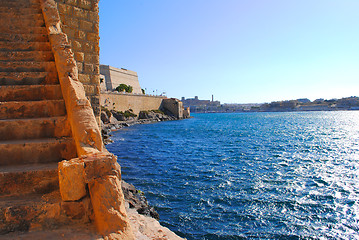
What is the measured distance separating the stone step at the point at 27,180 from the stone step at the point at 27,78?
6.35 feet

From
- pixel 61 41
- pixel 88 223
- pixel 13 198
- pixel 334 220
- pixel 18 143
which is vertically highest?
pixel 61 41

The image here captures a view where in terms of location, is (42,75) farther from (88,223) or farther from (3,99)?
(88,223)

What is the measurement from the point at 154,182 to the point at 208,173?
10.8ft

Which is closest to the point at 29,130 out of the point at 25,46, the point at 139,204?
the point at 25,46

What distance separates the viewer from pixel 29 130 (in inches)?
127

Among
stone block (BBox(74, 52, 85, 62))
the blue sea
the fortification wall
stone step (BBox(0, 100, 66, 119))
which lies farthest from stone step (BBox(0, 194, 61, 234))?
the fortification wall

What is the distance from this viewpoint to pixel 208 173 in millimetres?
13383

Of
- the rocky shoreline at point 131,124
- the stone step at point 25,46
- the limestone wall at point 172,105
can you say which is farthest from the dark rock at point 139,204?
the limestone wall at point 172,105

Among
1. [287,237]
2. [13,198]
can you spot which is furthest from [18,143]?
[287,237]

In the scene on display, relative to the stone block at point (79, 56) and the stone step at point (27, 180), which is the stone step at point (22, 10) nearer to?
the stone block at point (79, 56)

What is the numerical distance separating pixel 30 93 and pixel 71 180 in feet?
7.52

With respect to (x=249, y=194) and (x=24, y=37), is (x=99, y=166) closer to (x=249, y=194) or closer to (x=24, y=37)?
(x=24, y=37)

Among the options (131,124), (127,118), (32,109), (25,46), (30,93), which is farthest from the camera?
(127,118)

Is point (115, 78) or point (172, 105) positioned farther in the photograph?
point (172, 105)
